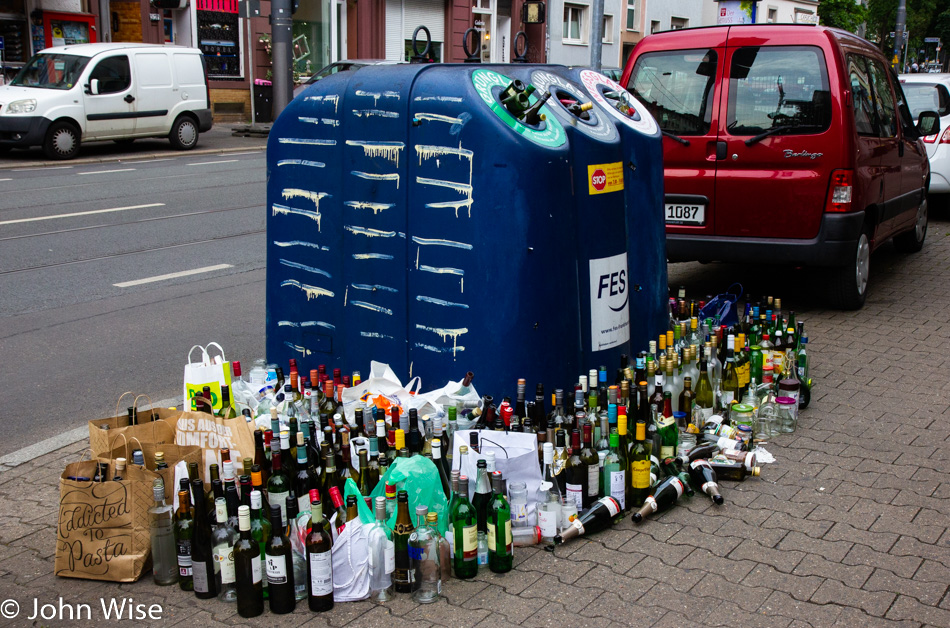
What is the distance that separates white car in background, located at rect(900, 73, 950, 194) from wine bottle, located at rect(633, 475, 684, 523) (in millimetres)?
9526

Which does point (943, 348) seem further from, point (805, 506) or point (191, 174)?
point (191, 174)

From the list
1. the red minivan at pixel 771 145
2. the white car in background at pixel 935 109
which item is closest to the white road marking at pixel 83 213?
the red minivan at pixel 771 145

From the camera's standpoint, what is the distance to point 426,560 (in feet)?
12.1

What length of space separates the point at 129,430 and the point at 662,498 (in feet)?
7.93

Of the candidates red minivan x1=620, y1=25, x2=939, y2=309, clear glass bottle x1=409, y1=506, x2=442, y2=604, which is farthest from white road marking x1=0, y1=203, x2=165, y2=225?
clear glass bottle x1=409, y1=506, x2=442, y2=604

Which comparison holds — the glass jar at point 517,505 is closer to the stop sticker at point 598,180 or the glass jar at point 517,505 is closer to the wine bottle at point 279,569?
the wine bottle at point 279,569

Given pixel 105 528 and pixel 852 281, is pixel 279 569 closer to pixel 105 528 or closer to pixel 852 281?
pixel 105 528

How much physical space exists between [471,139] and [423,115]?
33cm

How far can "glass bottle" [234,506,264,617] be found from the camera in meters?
3.50

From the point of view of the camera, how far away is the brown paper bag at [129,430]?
409 centimetres

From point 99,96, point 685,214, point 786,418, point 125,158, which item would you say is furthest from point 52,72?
point 786,418

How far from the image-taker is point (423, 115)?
15.7 ft

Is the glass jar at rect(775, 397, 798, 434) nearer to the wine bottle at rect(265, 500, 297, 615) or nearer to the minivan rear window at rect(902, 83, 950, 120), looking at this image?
the wine bottle at rect(265, 500, 297, 615)

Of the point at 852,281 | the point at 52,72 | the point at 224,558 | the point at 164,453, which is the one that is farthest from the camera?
the point at 52,72
